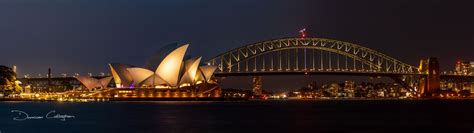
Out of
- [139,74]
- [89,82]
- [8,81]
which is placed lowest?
[89,82]

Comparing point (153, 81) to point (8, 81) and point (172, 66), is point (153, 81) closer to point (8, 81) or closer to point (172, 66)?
point (172, 66)

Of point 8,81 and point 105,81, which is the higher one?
point 8,81

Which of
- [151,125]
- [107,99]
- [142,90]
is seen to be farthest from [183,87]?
[151,125]

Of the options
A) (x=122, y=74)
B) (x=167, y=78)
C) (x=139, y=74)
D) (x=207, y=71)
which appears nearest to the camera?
Answer: (x=167, y=78)

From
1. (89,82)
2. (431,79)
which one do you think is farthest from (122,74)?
(431,79)

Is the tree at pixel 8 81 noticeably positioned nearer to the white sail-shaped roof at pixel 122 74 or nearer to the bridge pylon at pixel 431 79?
the white sail-shaped roof at pixel 122 74

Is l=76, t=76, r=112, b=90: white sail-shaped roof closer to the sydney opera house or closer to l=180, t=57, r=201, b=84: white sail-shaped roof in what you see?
the sydney opera house

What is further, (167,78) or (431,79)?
(431,79)

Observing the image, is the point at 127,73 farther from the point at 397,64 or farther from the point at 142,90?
the point at 397,64
